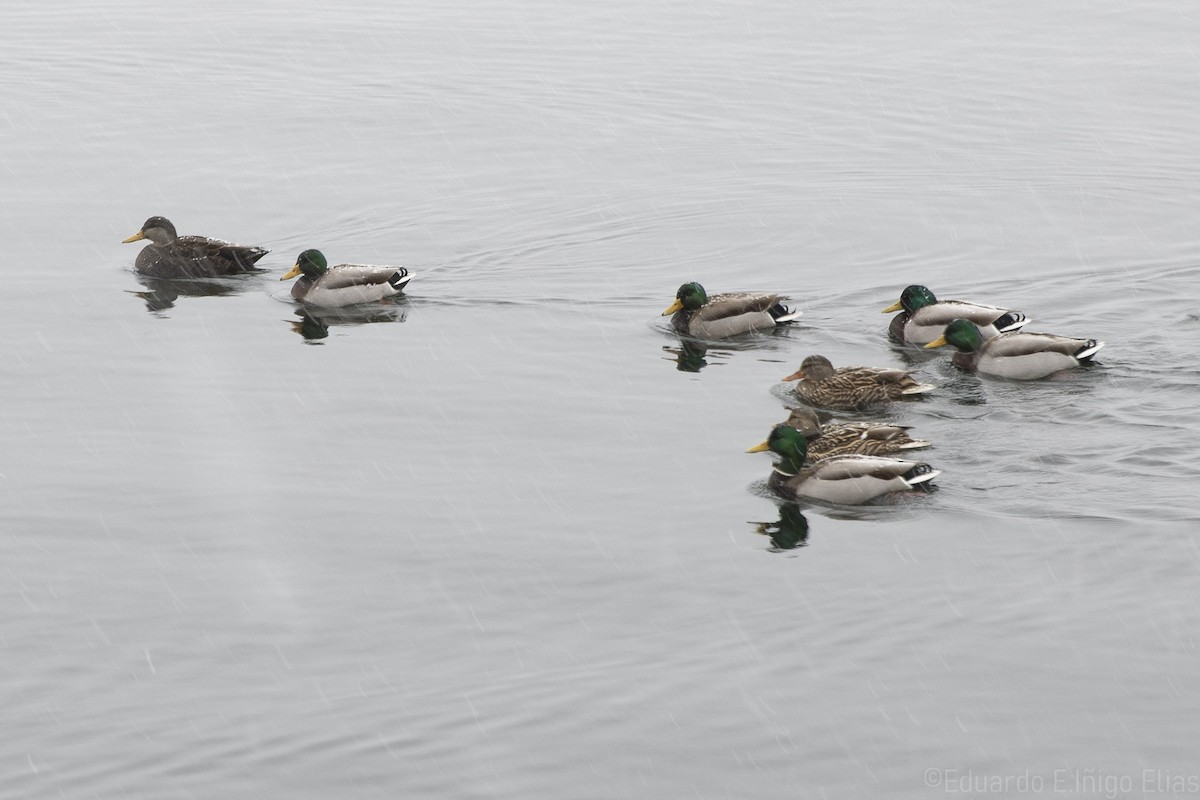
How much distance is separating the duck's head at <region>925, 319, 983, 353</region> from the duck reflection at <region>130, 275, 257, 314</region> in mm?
8531

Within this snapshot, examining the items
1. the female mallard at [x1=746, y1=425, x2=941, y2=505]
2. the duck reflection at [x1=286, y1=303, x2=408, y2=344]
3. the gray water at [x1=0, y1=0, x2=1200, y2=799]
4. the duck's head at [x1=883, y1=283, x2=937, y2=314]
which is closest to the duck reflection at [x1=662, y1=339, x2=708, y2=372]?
the gray water at [x1=0, y1=0, x2=1200, y2=799]

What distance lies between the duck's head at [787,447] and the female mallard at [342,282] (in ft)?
23.1

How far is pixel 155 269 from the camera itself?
70.4 ft

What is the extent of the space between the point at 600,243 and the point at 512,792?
1329cm

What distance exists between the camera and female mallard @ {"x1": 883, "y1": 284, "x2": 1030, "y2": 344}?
17859mm

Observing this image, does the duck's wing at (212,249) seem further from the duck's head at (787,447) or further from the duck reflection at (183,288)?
the duck's head at (787,447)

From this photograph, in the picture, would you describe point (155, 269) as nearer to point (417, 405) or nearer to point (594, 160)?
point (417, 405)

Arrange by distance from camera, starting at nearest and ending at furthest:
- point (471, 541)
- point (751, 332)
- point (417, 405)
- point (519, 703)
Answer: point (519, 703)
point (471, 541)
point (417, 405)
point (751, 332)

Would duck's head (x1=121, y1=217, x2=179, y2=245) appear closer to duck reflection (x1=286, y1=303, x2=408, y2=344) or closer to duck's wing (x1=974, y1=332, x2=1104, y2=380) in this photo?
duck reflection (x1=286, y1=303, x2=408, y2=344)

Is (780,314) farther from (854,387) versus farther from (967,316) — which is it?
(854,387)

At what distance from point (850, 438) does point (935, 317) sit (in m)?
3.28

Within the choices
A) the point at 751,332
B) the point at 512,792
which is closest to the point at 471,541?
the point at 512,792

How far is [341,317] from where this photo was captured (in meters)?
20.0

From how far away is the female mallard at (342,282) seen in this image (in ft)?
65.7
